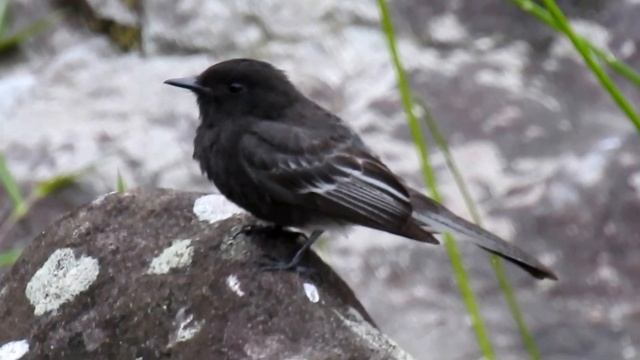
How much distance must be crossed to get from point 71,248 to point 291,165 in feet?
2.35

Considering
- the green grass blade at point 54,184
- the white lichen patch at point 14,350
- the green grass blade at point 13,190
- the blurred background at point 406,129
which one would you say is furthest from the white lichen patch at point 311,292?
the green grass blade at point 54,184

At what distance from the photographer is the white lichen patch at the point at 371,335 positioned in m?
3.12

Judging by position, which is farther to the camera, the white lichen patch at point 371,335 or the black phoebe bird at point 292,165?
the black phoebe bird at point 292,165

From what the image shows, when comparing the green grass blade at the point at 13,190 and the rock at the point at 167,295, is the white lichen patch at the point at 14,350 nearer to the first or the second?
the rock at the point at 167,295

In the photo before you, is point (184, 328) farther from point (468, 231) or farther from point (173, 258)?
point (468, 231)

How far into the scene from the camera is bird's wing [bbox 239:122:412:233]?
12.4 ft

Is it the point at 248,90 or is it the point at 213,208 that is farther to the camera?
the point at 248,90

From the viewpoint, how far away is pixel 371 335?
3170 mm

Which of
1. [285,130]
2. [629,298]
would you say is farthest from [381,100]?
[285,130]

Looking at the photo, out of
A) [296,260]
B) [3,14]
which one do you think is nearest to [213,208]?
[296,260]

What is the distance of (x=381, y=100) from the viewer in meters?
5.80

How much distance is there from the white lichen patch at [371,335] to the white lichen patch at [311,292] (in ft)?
0.20

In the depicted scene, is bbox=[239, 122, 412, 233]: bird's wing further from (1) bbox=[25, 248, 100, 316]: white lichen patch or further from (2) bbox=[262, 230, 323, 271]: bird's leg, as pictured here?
(1) bbox=[25, 248, 100, 316]: white lichen patch

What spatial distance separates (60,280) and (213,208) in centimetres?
54
